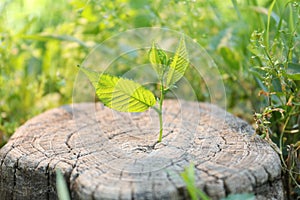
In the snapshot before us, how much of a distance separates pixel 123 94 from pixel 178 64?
197mm

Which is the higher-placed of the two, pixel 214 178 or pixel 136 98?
pixel 136 98

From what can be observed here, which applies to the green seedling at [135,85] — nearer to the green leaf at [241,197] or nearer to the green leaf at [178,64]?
the green leaf at [178,64]

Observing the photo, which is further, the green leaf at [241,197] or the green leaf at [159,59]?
the green leaf at [159,59]

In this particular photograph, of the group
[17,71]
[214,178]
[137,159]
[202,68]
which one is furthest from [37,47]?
[214,178]

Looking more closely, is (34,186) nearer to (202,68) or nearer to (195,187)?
(195,187)

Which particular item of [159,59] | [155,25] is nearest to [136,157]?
[159,59]

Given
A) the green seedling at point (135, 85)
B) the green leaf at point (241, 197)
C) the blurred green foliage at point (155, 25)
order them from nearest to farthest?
1. the green leaf at point (241, 197)
2. the green seedling at point (135, 85)
3. the blurred green foliage at point (155, 25)

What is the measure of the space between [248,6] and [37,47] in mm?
1302

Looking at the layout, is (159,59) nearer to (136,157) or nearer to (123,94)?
(123,94)

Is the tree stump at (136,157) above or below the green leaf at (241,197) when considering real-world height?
above

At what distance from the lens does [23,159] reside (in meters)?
1.53

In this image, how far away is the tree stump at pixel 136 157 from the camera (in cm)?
132

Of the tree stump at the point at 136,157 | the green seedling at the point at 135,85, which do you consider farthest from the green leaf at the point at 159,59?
the tree stump at the point at 136,157

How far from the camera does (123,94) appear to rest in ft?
Result: 4.77
